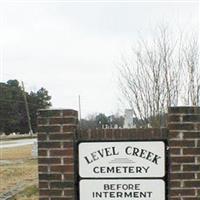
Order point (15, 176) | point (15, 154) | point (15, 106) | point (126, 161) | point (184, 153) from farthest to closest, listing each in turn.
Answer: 1. point (15, 106)
2. point (15, 154)
3. point (15, 176)
4. point (126, 161)
5. point (184, 153)

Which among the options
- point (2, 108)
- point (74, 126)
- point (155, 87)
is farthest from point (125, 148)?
point (2, 108)

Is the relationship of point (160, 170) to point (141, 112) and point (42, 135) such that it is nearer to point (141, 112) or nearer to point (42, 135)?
point (42, 135)

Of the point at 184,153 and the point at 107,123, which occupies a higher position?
the point at 107,123

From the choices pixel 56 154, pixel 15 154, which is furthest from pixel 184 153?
pixel 15 154

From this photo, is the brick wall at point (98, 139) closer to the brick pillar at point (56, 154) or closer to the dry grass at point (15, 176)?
the brick pillar at point (56, 154)

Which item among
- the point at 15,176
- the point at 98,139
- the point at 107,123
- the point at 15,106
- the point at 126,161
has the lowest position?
the point at 15,176

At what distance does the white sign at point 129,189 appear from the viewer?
644cm

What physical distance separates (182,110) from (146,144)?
57 cm

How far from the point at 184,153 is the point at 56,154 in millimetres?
1461

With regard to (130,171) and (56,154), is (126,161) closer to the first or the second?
(130,171)

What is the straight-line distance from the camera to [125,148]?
21.2 ft

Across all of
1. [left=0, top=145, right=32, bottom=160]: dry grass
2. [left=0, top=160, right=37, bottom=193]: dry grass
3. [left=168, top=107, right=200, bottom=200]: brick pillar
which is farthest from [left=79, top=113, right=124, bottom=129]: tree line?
[left=0, top=145, right=32, bottom=160]: dry grass

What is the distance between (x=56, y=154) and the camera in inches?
255

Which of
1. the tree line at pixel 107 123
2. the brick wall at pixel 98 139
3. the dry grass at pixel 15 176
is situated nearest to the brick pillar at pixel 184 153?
the brick wall at pixel 98 139
